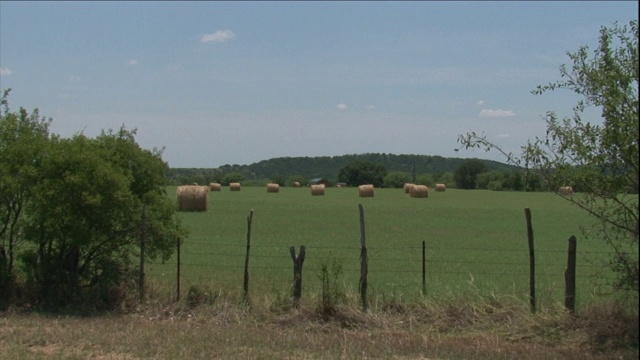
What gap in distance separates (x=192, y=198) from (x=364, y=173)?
9268cm

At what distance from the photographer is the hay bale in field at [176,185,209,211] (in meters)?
39.0

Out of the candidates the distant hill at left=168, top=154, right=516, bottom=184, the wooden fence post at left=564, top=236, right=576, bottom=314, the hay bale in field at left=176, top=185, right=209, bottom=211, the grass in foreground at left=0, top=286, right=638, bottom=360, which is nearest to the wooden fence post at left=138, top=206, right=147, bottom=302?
the grass in foreground at left=0, top=286, right=638, bottom=360

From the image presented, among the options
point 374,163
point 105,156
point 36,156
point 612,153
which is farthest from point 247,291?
point 374,163

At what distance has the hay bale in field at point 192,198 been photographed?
3900 cm

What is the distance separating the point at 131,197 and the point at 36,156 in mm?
1925

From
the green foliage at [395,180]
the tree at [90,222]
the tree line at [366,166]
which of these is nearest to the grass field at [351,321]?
the tree at [90,222]

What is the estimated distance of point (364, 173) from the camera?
130 meters

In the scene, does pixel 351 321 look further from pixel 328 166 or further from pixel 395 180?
pixel 328 166

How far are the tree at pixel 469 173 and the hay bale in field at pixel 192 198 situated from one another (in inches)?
3401

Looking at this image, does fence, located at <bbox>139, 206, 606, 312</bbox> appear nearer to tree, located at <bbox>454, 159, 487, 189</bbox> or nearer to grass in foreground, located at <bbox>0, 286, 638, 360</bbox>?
grass in foreground, located at <bbox>0, 286, 638, 360</bbox>

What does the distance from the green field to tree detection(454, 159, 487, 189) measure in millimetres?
86152

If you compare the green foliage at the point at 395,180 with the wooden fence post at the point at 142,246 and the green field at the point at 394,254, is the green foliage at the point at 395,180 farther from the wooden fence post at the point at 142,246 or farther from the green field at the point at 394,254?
the wooden fence post at the point at 142,246

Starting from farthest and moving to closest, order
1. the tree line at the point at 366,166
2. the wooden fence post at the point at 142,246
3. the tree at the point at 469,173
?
the tree at the point at 469,173 < the tree line at the point at 366,166 < the wooden fence post at the point at 142,246

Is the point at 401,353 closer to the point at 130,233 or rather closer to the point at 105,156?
the point at 130,233
